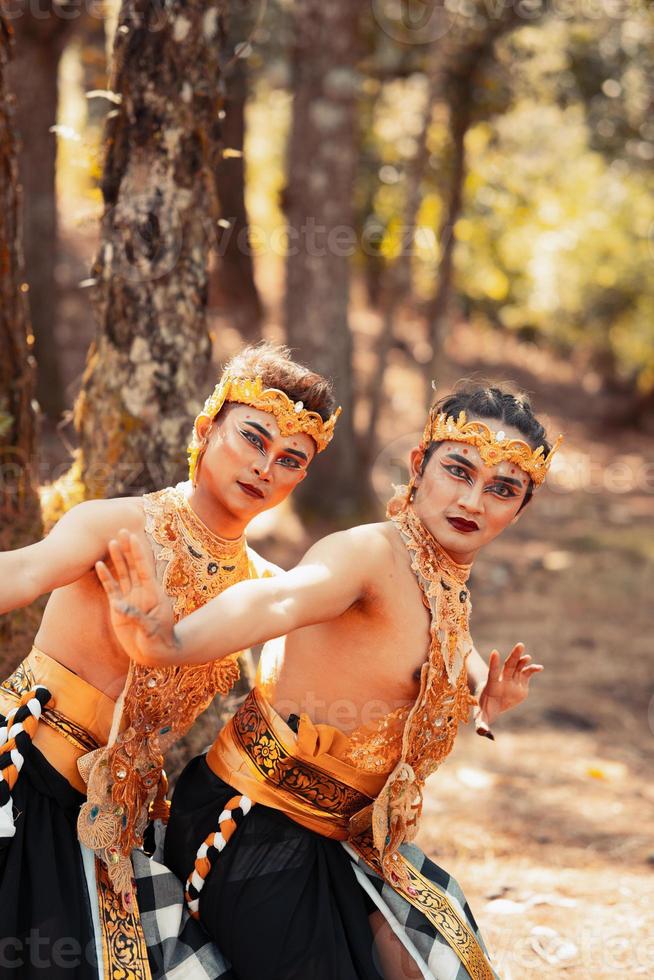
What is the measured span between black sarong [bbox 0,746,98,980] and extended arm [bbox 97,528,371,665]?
22.3 inches

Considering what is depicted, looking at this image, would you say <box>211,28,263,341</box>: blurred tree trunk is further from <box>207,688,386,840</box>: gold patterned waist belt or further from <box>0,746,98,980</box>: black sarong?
<box>0,746,98,980</box>: black sarong

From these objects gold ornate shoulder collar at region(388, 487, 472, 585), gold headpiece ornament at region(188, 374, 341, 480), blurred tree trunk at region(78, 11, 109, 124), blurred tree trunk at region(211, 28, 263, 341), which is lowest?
blurred tree trunk at region(211, 28, 263, 341)

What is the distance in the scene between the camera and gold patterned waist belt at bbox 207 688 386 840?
2693mm

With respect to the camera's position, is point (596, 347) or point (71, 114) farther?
point (71, 114)

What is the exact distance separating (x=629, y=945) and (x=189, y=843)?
1671 millimetres

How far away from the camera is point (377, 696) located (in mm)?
2721

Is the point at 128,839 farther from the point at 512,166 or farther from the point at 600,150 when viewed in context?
the point at 512,166

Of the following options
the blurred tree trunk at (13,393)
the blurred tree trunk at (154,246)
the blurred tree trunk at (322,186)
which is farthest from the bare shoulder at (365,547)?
the blurred tree trunk at (322,186)

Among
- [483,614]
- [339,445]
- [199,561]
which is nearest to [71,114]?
[339,445]

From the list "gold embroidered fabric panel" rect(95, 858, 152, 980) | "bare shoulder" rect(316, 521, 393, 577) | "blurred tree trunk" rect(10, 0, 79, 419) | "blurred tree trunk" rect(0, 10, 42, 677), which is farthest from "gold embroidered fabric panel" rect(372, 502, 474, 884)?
"blurred tree trunk" rect(10, 0, 79, 419)

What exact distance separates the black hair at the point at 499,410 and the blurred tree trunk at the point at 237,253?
24.6 ft

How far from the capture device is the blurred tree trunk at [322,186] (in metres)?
8.05

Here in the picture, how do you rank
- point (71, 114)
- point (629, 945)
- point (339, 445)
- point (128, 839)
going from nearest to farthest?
point (128, 839) < point (629, 945) < point (339, 445) < point (71, 114)

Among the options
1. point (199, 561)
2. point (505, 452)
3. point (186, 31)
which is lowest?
point (199, 561)
